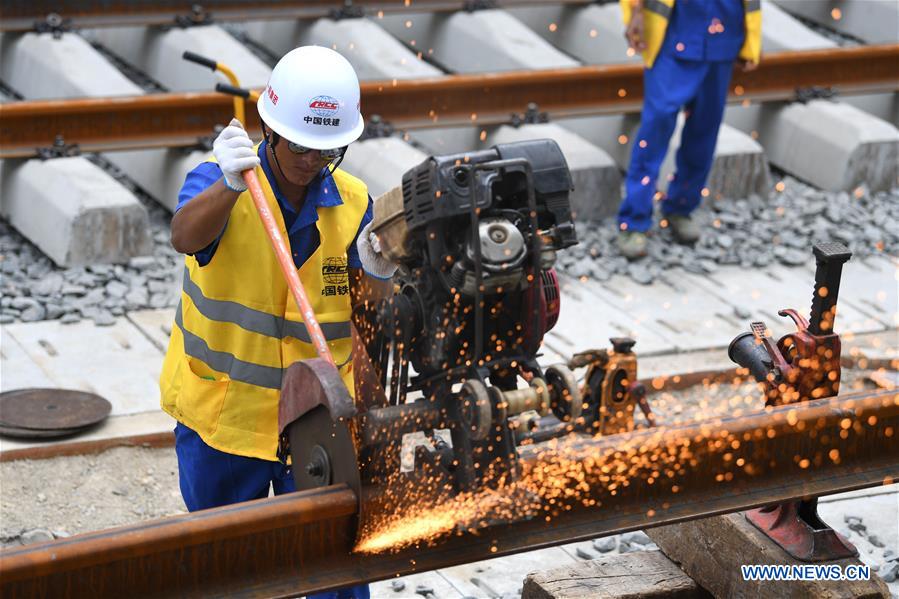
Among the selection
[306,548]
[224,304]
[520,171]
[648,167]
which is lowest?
[648,167]

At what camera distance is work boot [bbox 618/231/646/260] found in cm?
770

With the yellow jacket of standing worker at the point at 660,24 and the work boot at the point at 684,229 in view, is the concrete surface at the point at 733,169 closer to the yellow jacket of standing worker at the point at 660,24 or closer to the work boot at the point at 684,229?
the work boot at the point at 684,229

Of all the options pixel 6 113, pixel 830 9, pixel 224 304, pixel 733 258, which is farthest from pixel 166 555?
pixel 830 9

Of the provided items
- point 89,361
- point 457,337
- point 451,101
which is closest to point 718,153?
point 451,101

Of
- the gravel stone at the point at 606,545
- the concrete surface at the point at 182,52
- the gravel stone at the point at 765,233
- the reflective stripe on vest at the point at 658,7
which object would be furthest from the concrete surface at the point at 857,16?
the gravel stone at the point at 606,545

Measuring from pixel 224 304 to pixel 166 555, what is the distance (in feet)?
2.96

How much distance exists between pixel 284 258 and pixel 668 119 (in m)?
4.56

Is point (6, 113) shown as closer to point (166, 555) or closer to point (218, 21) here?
point (218, 21)

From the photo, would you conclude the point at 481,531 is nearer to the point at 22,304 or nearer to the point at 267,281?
the point at 267,281

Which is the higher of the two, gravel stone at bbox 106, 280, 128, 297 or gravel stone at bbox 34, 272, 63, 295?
gravel stone at bbox 34, 272, 63, 295

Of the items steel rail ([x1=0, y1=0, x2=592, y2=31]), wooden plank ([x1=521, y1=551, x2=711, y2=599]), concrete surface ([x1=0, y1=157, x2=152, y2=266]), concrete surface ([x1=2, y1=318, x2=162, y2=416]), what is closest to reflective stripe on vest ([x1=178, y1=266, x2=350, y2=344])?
wooden plank ([x1=521, y1=551, x2=711, y2=599])

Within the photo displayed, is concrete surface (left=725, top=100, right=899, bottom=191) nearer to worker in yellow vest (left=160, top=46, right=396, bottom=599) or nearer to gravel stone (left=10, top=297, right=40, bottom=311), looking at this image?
gravel stone (left=10, top=297, right=40, bottom=311)

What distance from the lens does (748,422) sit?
386 cm

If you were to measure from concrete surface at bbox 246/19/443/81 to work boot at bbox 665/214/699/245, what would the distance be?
172 centimetres
